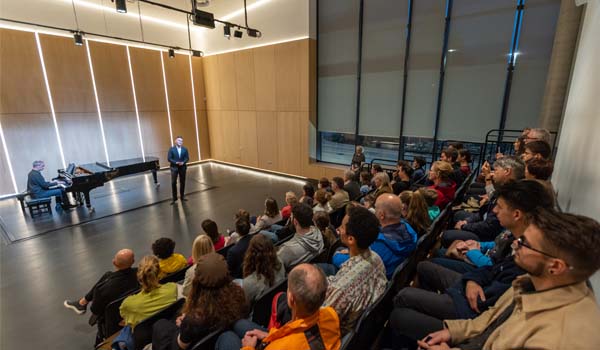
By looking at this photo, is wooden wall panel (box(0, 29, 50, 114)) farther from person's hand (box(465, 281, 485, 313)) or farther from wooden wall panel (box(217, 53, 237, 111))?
person's hand (box(465, 281, 485, 313))

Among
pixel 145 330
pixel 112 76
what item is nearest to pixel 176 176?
pixel 112 76

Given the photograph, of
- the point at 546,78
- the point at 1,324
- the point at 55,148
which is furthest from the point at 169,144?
the point at 546,78

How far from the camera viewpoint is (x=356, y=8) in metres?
6.71

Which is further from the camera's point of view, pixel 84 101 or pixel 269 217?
pixel 84 101

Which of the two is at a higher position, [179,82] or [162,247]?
[179,82]

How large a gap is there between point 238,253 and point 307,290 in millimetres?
1535

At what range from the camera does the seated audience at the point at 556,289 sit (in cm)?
87

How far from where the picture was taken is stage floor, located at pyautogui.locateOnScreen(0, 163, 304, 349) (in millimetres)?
2795

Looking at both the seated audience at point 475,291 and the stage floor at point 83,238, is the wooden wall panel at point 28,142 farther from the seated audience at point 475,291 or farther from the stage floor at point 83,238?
the seated audience at point 475,291

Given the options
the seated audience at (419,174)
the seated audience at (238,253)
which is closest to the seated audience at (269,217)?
the seated audience at (238,253)

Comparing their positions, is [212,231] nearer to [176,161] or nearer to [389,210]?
[389,210]

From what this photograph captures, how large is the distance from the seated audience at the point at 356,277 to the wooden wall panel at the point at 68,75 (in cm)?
938

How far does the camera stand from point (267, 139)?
354 inches

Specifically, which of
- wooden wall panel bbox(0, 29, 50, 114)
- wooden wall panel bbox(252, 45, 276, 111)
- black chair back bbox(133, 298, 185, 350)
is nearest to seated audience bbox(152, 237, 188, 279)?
black chair back bbox(133, 298, 185, 350)
